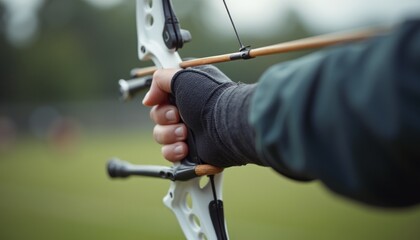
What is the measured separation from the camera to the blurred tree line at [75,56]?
885 inches

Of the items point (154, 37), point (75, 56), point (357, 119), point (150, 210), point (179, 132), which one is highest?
point (75, 56)

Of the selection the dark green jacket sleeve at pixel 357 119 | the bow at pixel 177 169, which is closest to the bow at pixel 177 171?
the bow at pixel 177 169

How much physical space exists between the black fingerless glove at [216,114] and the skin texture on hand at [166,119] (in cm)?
5

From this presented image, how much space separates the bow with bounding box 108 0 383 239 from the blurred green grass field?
6.67ft

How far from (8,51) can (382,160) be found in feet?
79.8

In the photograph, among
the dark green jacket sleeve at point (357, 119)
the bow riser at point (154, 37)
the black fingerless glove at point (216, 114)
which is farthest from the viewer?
the bow riser at point (154, 37)

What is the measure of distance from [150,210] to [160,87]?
5284mm

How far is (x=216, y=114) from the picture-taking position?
1.07 m

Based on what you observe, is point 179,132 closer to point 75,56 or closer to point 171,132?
point 171,132

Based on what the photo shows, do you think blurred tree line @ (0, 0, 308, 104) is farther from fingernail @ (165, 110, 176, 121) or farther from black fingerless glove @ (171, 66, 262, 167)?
black fingerless glove @ (171, 66, 262, 167)

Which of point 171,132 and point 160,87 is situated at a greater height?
point 160,87

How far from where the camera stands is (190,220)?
4.81 ft

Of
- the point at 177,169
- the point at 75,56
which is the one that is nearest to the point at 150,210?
the point at 177,169

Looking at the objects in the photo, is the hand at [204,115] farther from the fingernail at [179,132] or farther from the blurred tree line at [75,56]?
the blurred tree line at [75,56]
